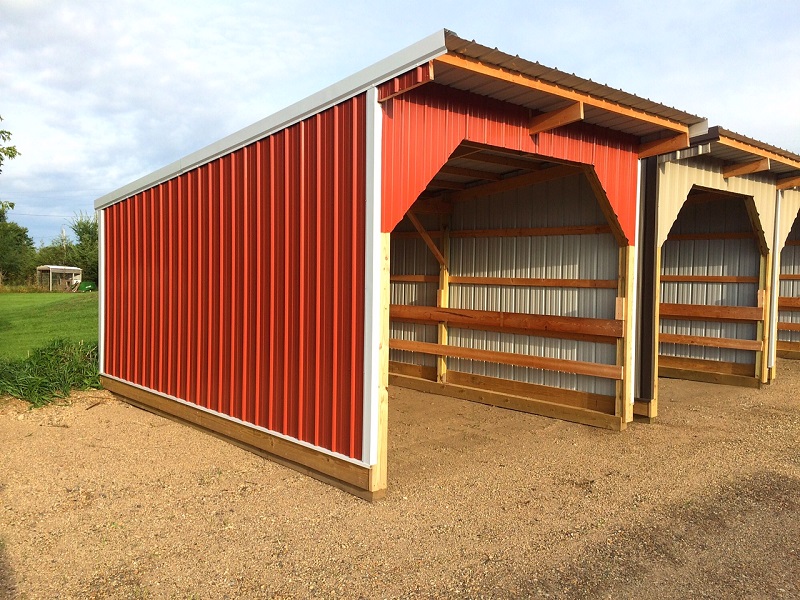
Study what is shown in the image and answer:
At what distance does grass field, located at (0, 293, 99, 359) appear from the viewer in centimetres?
1298

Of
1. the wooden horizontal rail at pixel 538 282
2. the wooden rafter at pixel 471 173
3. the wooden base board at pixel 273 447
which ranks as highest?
the wooden rafter at pixel 471 173

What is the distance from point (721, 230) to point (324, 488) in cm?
728

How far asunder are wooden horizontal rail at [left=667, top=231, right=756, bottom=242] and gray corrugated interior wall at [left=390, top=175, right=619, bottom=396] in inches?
131

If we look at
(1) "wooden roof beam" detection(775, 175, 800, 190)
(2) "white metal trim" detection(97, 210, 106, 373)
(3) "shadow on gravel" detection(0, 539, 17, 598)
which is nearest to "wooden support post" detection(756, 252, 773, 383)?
(1) "wooden roof beam" detection(775, 175, 800, 190)

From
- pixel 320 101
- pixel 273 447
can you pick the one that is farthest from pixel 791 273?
pixel 273 447

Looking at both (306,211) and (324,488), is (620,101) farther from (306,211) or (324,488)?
(324,488)

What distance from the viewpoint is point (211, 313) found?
20.4ft

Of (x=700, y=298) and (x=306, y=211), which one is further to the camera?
(x=700, y=298)

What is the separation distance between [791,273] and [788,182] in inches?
126

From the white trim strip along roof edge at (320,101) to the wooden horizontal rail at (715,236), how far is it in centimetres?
669

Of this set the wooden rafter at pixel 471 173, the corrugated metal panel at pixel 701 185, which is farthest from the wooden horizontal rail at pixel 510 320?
the wooden rafter at pixel 471 173

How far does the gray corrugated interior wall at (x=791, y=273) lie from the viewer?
1080 cm

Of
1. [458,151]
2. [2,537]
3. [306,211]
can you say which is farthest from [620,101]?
[2,537]

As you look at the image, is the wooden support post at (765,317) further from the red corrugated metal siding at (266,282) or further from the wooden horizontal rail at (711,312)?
the red corrugated metal siding at (266,282)
